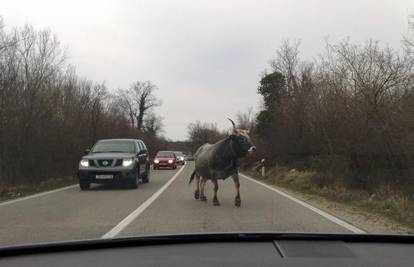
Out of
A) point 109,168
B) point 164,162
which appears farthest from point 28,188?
point 164,162

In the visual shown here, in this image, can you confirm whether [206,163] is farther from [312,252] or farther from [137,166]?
[312,252]

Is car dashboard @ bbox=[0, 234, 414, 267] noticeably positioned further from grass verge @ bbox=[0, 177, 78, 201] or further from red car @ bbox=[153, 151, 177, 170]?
red car @ bbox=[153, 151, 177, 170]

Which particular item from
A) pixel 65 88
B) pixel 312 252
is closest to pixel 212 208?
pixel 312 252

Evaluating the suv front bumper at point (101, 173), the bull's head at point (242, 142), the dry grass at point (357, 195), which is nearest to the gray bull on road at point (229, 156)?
the bull's head at point (242, 142)

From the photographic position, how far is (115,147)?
21.6 meters

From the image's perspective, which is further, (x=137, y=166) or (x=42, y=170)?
(x=42, y=170)

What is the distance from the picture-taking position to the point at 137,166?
68.6ft

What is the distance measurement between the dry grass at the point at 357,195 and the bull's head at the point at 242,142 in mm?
3365

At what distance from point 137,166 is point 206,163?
22.4ft

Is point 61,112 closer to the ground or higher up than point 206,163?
higher up

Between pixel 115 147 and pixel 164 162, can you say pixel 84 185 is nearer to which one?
pixel 115 147

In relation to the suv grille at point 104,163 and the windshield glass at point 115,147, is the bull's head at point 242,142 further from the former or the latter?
the windshield glass at point 115,147

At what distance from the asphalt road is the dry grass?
1695mm

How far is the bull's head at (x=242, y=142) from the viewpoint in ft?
45.7
